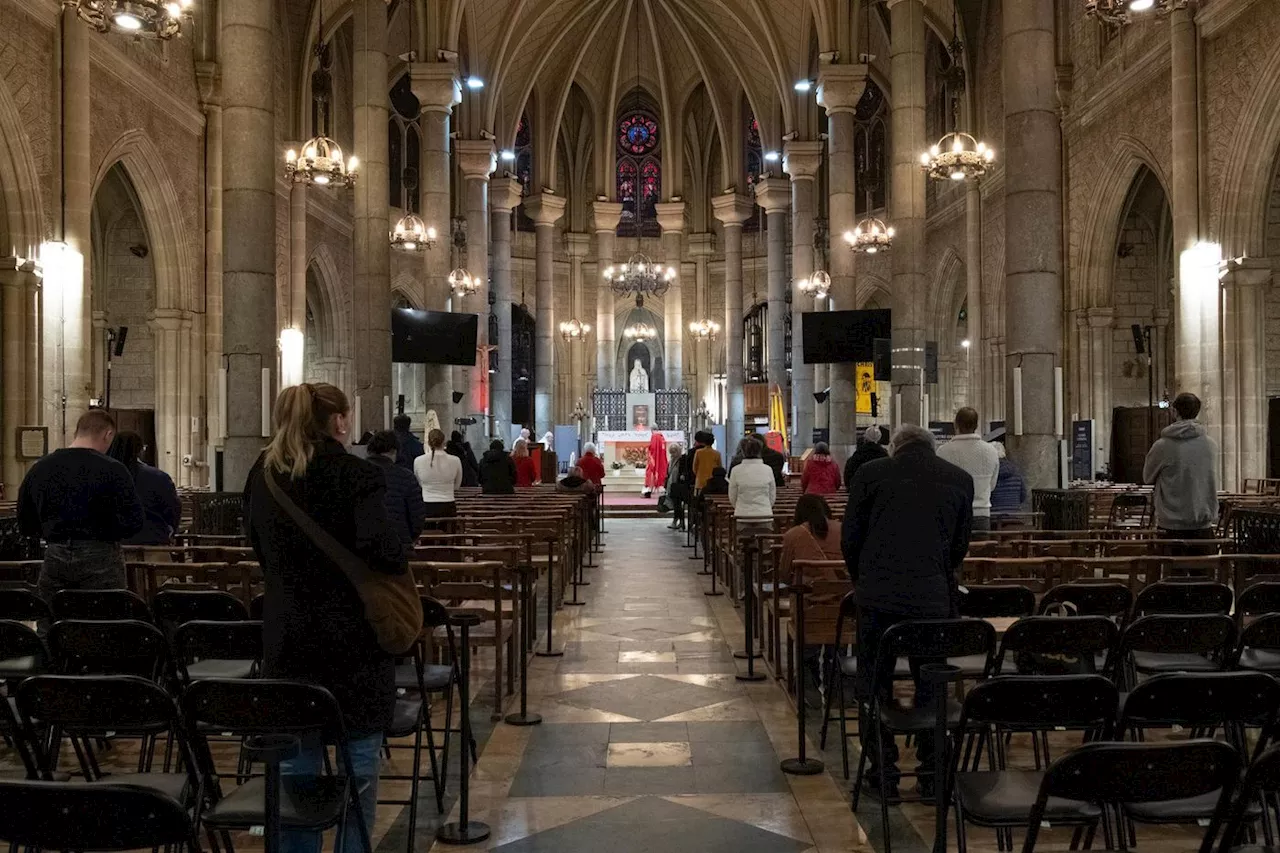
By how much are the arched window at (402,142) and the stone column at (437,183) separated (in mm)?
8654

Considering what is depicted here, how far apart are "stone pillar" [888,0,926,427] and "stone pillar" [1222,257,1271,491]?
4.51 metres

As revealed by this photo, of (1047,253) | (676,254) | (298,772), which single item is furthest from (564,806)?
(676,254)

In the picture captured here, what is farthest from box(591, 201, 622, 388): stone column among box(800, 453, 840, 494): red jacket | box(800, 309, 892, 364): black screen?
box(800, 453, 840, 494): red jacket

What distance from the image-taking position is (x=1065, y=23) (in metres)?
22.6

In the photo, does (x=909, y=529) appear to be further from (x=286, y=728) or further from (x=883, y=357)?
(x=883, y=357)

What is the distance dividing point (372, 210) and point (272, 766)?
18.3 meters

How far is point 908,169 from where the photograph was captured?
18328 mm

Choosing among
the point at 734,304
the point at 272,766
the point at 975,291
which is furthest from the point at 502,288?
the point at 272,766

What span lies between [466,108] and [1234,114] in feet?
62.6

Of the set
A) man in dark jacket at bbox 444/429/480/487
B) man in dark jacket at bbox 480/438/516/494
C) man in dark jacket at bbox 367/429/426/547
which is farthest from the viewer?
man in dark jacket at bbox 444/429/480/487

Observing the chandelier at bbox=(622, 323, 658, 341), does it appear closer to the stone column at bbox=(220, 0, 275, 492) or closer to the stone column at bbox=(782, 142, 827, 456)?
the stone column at bbox=(782, 142, 827, 456)

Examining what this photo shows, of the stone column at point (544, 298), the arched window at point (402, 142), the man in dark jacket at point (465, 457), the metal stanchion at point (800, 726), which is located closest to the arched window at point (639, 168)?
the stone column at point (544, 298)

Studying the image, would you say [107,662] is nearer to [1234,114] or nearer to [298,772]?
[298,772]

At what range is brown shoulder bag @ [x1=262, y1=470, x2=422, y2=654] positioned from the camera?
313cm
